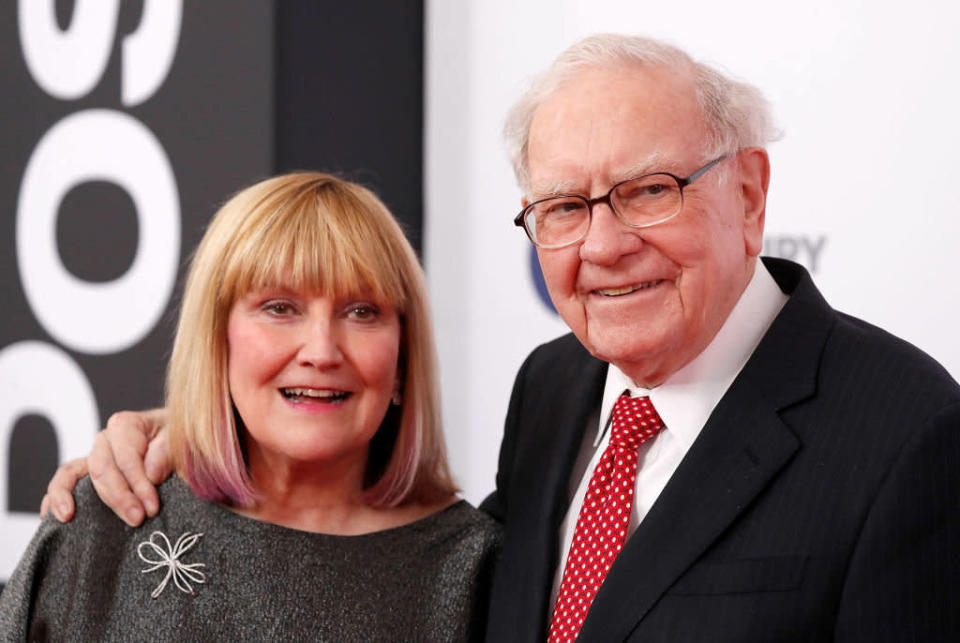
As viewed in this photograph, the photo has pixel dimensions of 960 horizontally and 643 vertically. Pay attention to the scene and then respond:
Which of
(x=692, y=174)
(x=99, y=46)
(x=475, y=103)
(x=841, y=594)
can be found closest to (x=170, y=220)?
(x=99, y=46)

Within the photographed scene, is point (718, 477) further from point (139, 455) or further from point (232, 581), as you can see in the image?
point (139, 455)

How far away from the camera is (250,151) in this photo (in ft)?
10.9

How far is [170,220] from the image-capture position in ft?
11.5

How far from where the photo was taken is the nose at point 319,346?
1.99 meters

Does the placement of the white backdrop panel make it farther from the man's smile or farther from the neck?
the neck

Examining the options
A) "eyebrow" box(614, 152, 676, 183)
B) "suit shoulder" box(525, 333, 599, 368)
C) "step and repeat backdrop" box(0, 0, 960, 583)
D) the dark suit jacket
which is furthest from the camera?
"step and repeat backdrop" box(0, 0, 960, 583)

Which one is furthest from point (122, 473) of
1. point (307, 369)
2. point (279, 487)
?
point (307, 369)

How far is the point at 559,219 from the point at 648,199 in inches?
6.0

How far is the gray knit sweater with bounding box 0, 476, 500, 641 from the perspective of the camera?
77.4 inches

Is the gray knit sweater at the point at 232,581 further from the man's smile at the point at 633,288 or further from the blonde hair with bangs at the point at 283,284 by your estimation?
the man's smile at the point at 633,288

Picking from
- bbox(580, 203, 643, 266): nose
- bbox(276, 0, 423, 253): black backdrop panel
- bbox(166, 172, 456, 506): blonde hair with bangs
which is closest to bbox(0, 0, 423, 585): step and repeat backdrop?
bbox(276, 0, 423, 253): black backdrop panel

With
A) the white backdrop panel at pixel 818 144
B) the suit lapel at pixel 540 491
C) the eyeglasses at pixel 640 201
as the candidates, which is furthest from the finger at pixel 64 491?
the white backdrop panel at pixel 818 144

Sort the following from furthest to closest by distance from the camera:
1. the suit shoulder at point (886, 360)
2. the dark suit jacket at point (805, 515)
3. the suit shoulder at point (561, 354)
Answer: the suit shoulder at point (561, 354), the suit shoulder at point (886, 360), the dark suit jacket at point (805, 515)

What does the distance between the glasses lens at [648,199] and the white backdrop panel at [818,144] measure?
28.9 inches
